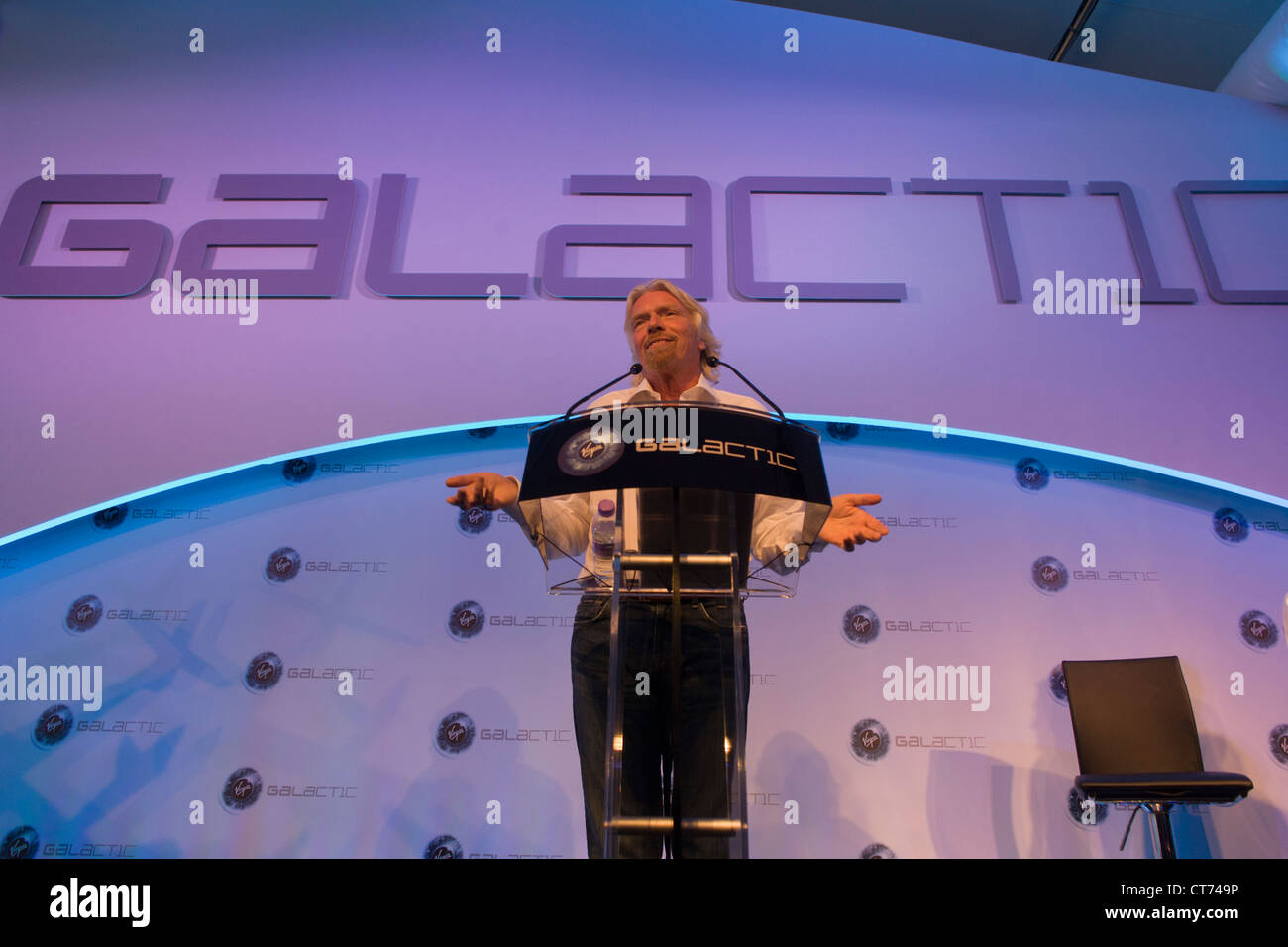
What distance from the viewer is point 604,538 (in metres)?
1.55

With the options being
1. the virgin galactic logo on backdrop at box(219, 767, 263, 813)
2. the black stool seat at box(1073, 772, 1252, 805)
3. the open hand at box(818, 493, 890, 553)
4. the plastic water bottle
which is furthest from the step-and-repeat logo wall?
the open hand at box(818, 493, 890, 553)

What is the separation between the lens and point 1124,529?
10.3 ft

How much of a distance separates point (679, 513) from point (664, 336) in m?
0.66

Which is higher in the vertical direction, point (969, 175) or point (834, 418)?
point (969, 175)

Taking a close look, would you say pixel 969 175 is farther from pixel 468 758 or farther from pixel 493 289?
pixel 468 758

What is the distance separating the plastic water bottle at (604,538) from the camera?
153 cm

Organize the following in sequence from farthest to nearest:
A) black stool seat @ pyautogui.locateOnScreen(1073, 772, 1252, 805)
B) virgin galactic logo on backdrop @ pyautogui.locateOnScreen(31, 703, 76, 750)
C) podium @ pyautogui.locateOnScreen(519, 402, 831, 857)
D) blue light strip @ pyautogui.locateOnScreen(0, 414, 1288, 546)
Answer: blue light strip @ pyautogui.locateOnScreen(0, 414, 1288, 546)
virgin galactic logo on backdrop @ pyautogui.locateOnScreen(31, 703, 76, 750)
black stool seat @ pyautogui.locateOnScreen(1073, 772, 1252, 805)
podium @ pyautogui.locateOnScreen(519, 402, 831, 857)

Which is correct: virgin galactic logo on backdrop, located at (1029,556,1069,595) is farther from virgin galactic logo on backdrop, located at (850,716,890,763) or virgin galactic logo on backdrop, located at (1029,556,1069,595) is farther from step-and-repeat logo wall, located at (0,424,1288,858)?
virgin galactic logo on backdrop, located at (850,716,890,763)

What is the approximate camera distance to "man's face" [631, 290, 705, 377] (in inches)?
74.5

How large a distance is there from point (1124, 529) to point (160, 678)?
3729 mm

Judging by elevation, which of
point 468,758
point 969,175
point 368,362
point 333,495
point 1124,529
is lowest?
point 468,758
